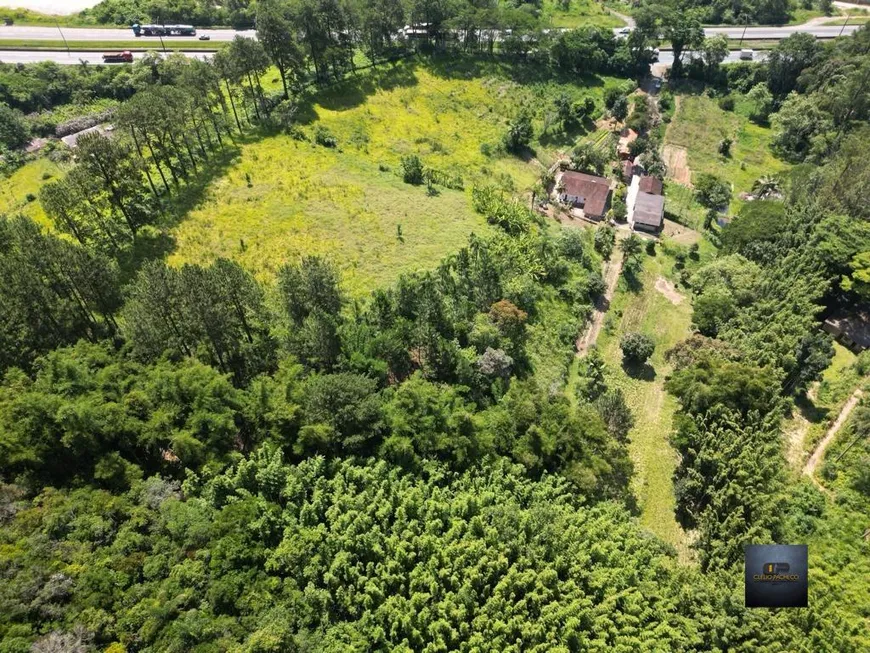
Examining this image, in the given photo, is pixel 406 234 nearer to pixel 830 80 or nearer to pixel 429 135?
pixel 429 135

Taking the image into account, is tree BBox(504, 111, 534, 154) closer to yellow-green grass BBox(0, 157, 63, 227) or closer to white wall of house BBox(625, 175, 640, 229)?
white wall of house BBox(625, 175, 640, 229)

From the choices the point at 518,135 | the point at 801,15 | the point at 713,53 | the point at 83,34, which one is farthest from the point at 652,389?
the point at 801,15

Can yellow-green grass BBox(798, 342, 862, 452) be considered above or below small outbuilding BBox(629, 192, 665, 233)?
below

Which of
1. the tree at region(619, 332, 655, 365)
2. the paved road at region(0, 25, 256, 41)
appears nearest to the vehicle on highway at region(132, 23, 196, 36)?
the paved road at region(0, 25, 256, 41)

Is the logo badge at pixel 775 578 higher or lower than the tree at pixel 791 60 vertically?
lower

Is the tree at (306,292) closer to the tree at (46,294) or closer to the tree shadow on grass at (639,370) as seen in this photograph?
the tree at (46,294)

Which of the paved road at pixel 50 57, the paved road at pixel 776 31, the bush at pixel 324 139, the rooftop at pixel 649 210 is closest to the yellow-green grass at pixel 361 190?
the bush at pixel 324 139

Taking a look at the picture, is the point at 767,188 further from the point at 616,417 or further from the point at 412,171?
the point at 616,417
